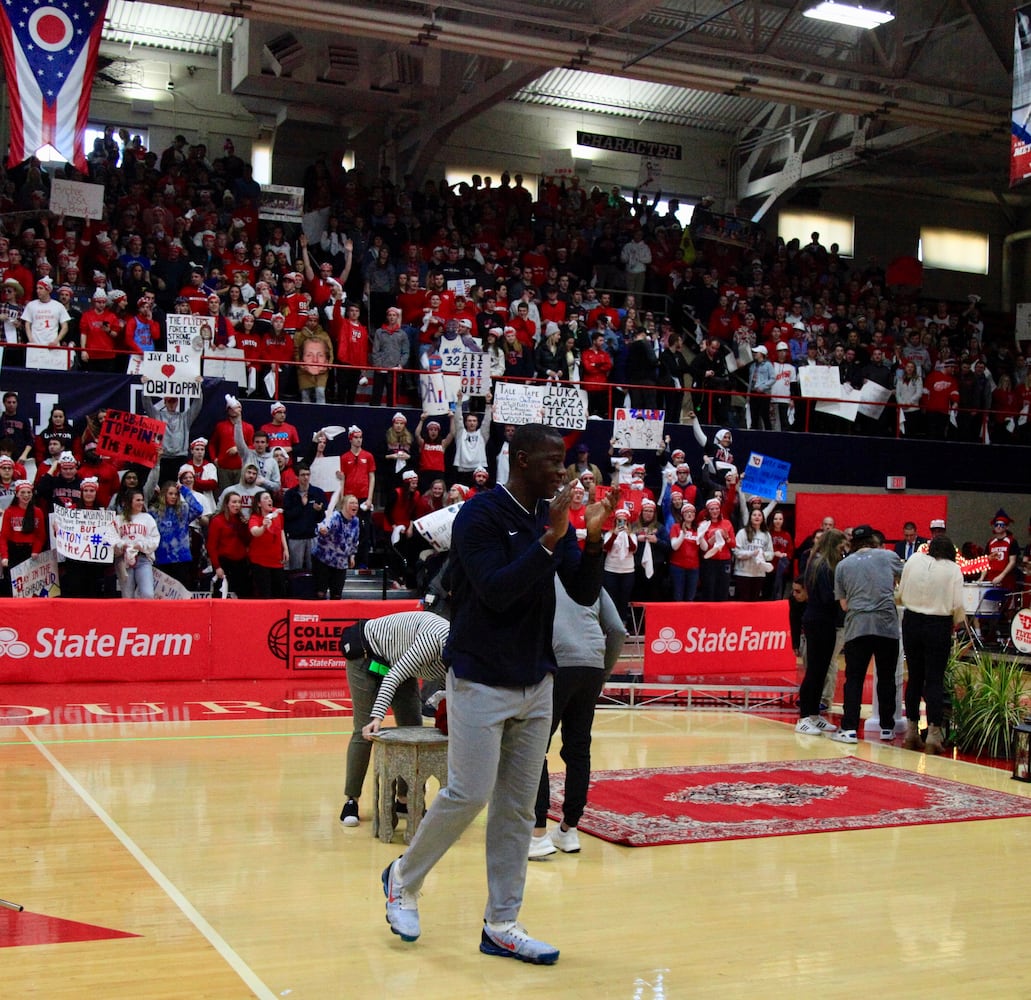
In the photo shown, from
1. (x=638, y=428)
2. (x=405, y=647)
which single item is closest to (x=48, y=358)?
(x=638, y=428)

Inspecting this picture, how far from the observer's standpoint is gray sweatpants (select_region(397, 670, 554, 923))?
15.8 ft

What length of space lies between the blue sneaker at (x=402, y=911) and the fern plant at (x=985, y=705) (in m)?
6.77

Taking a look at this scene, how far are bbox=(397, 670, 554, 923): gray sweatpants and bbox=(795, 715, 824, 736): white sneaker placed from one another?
22.7ft

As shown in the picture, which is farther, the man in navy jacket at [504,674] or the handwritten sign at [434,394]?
the handwritten sign at [434,394]

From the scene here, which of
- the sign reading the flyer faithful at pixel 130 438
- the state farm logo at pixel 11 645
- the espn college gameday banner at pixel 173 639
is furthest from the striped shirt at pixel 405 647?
the sign reading the flyer faithful at pixel 130 438

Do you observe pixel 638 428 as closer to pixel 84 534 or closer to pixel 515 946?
pixel 84 534

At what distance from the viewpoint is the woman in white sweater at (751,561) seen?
17.5 metres

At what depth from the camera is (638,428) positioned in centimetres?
1864

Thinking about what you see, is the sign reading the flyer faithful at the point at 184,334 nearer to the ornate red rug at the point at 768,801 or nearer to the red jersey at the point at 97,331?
the red jersey at the point at 97,331

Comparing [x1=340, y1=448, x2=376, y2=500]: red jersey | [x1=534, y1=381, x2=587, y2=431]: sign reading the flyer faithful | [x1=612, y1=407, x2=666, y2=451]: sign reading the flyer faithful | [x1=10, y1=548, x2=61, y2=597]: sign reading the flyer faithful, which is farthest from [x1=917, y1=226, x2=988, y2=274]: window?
[x1=10, y1=548, x2=61, y2=597]: sign reading the flyer faithful

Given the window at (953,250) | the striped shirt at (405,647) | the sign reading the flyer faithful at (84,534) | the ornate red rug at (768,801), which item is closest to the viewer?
the striped shirt at (405,647)

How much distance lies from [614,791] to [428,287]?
12281mm

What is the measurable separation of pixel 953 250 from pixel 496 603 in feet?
101

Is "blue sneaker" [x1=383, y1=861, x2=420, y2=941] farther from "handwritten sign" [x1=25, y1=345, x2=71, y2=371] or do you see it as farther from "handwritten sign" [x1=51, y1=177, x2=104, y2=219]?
"handwritten sign" [x1=51, y1=177, x2=104, y2=219]
